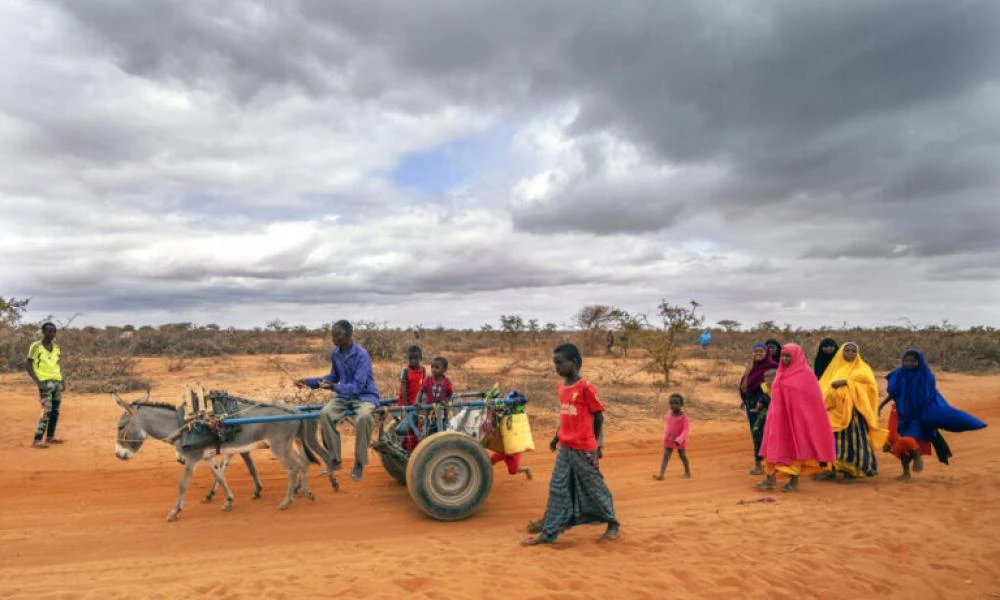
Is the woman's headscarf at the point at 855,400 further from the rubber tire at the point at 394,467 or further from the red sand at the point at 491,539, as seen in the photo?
the rubber tire at the point at 394,467

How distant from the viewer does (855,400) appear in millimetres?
9180

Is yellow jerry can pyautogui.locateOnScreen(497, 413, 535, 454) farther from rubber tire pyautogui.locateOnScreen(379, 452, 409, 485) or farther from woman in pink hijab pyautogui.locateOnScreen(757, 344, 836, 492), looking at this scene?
woman in pink hijab pyautogui.locateOnScreen(757, 344, 836, 492)

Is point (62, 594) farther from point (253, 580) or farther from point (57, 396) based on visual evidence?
point (57, 396)

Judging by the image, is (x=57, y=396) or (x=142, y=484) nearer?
(x=142, y=484)

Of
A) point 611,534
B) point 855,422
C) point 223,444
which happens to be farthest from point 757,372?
point 223,444

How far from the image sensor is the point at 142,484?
880cm

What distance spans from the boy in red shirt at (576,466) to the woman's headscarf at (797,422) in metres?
3.76

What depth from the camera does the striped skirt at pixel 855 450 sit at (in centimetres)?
913

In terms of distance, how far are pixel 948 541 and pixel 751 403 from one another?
142 inches

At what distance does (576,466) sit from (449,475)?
1607 millimetres

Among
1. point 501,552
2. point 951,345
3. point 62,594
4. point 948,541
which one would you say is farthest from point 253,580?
point 951,345

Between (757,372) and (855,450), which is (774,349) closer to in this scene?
(757,372)

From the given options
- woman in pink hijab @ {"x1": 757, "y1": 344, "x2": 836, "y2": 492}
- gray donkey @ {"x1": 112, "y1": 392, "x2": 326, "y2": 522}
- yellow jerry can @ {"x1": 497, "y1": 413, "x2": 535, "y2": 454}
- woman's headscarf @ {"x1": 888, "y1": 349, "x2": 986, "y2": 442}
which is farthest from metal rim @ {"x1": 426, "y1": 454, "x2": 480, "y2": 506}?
woman's headscarf @ {"x1": 888, "y1": 349, "x2": 986, "y2": 442}

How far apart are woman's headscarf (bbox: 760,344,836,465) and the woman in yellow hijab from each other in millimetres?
531
